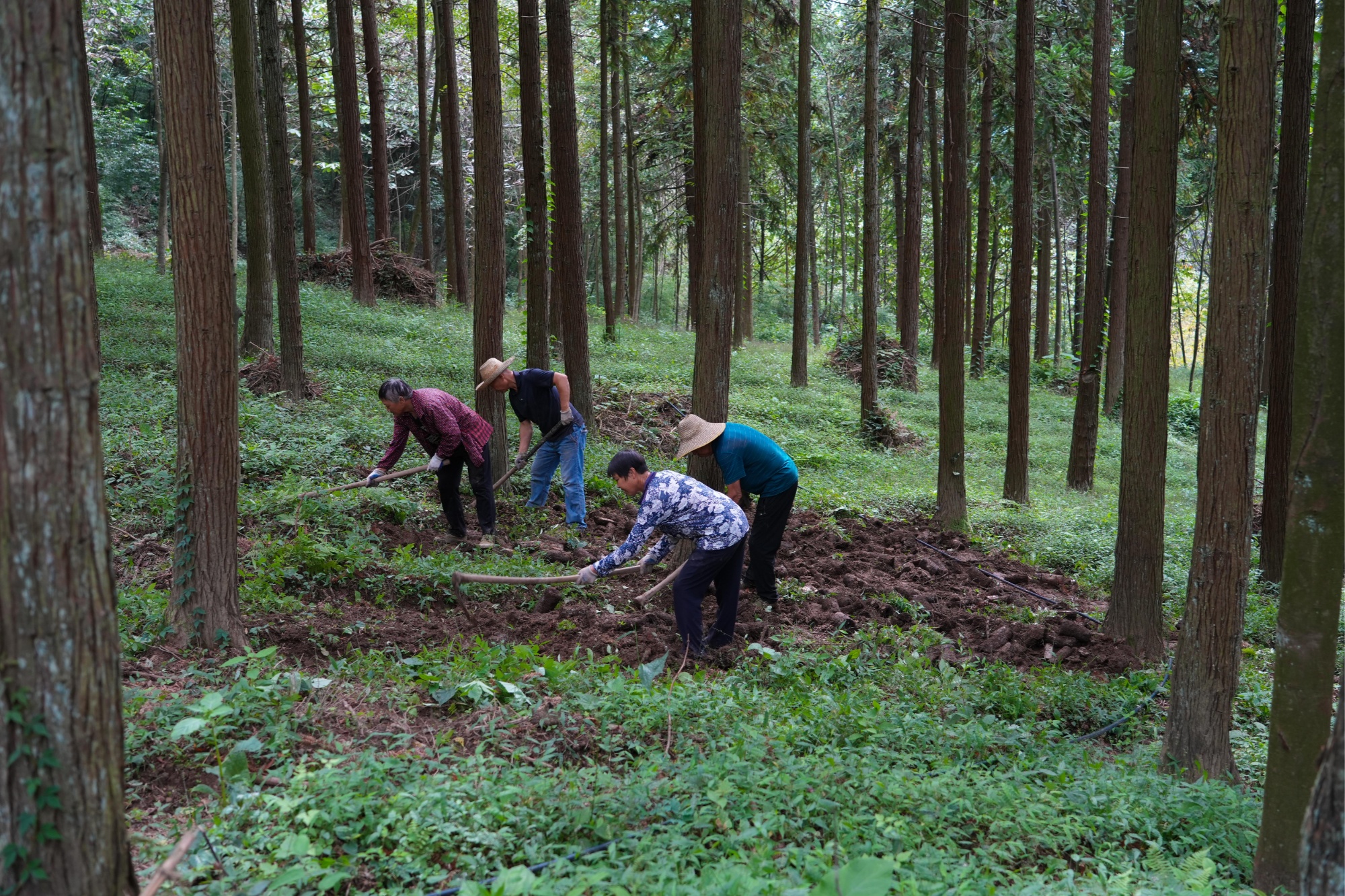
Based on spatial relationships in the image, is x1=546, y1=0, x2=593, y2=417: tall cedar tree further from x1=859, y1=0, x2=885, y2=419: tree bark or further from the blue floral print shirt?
x1=859, y1=0, x2=885, y2=419: tree bark

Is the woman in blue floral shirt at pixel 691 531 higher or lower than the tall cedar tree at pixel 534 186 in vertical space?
lower

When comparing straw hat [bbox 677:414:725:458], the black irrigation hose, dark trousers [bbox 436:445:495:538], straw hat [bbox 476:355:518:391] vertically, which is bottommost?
the black irrigation hose

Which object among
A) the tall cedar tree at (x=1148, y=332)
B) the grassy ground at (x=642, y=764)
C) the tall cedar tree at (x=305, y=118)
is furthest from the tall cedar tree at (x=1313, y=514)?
the tall cedar tree at (x=305, y=118)

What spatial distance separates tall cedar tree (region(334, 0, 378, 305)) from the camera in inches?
675

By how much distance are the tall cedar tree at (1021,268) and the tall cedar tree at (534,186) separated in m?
5.95

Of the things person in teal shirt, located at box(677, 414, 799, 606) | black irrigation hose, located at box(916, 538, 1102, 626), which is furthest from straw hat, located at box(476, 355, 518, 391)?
black irrigation hose, located at box(916, 538, 1102, 626)

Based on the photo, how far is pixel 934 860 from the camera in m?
3.50

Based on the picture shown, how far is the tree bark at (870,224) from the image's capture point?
15.1 m

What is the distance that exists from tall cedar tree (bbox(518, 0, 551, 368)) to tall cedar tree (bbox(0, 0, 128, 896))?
27.6 ft

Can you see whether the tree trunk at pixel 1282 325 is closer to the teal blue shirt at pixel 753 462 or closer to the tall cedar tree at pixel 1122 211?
the tall cedar tree at pixel 1122 211

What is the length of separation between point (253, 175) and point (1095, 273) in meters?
12.9

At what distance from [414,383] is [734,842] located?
1145 cm

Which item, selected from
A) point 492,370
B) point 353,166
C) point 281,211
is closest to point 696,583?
point 492,370

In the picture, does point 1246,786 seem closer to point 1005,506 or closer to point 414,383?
point 1005,506
